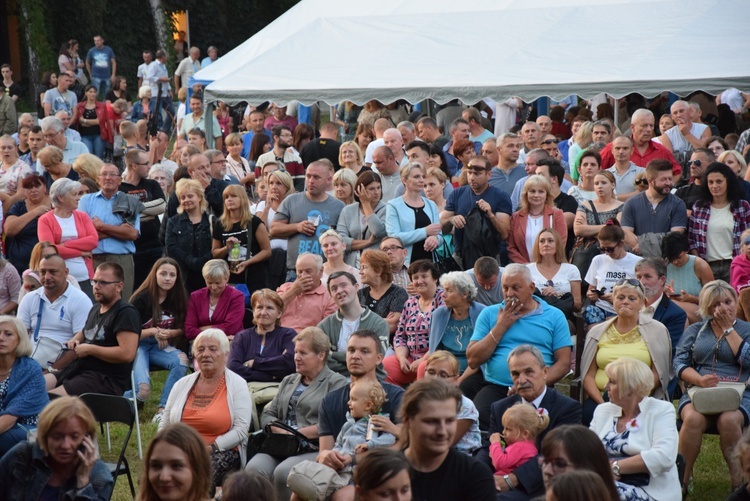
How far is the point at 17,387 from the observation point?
21.6 feet

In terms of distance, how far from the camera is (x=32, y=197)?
9.98 m

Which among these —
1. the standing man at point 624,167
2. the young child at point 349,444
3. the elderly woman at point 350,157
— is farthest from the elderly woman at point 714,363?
the elderly woman at point 350,157

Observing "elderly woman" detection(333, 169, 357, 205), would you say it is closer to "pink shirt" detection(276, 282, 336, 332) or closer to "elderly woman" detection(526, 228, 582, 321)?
"pink shirt" detection(276, 282, 336, 332)

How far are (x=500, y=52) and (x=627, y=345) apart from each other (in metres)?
6.74

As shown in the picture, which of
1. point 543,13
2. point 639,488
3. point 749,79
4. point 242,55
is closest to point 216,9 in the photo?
point 242,55

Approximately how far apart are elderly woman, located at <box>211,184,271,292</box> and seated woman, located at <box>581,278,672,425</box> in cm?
329

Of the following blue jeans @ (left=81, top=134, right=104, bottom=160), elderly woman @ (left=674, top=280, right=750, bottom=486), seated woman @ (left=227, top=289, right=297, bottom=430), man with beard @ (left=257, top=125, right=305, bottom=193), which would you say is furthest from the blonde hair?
blue jeans @ (left=81, top=134, right=104, bottom=160)

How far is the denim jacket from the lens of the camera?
516cm

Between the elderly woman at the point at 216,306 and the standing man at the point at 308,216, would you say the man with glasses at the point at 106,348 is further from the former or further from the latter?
the standing man at the point at 308,216

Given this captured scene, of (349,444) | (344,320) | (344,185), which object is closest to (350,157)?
(344,185)

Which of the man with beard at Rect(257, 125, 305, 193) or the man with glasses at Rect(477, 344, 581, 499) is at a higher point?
the man with beard at Rect(257, 125, 305, 193)

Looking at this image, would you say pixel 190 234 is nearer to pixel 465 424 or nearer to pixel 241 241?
pixel 241 241

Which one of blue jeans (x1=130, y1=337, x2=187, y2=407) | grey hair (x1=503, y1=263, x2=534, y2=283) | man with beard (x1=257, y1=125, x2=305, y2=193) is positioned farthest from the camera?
man with beard (x1=257, y1=125, x2=305, y2=193)

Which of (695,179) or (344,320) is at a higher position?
(695,179)
